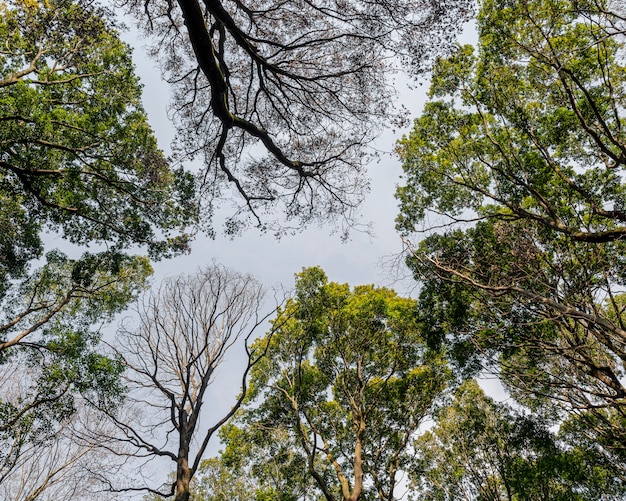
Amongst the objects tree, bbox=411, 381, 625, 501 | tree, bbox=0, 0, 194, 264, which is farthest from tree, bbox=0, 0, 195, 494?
tree, bbox=411, 381, 625, 501

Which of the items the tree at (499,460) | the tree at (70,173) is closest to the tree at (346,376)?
the tree at (499,460)

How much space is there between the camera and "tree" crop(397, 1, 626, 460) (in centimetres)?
579

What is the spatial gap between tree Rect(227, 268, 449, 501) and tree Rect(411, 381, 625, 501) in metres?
1.88

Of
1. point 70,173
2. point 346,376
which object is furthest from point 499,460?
point 70,173

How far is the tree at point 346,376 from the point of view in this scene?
1102 cm

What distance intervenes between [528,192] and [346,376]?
24.5ft

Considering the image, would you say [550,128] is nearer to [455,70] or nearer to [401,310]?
[455,70]

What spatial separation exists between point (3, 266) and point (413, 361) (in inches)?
461

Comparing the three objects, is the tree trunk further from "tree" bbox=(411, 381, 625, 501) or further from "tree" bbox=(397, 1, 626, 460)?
"tree" bbox=(411, 381, 625, 501)

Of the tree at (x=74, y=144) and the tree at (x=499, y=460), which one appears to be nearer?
the tree at (x=74, y=144)

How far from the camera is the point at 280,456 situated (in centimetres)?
1292

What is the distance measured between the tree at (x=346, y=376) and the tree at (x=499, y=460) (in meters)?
1.88

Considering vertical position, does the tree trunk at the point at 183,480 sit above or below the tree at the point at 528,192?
below

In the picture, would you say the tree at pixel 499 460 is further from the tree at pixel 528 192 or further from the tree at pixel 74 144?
the tree at pixel 74 144
